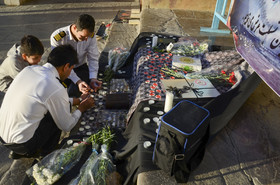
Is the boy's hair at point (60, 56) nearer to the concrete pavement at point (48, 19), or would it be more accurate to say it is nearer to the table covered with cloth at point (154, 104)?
the table covered with cloth at point (154, 104)

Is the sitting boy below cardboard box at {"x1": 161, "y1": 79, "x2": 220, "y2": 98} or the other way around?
the other way around

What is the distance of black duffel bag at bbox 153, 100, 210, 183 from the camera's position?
157 centimetres

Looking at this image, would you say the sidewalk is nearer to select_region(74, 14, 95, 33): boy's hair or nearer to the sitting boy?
the sitting boy

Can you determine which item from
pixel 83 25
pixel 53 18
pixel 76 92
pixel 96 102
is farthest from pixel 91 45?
pixel 53 18

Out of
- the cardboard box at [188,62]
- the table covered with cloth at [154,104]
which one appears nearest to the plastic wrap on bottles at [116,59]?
the table covered with cloth at [154,104]

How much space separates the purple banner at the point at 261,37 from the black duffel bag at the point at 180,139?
3.00 ft

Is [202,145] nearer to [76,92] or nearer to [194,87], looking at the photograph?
[194,87]

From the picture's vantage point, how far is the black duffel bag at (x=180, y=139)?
Result: 1.57 metres

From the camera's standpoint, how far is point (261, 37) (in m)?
2.43

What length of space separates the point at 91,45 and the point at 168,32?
1907 mm

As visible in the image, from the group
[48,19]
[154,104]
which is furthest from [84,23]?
[48,19]

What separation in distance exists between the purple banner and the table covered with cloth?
203mm

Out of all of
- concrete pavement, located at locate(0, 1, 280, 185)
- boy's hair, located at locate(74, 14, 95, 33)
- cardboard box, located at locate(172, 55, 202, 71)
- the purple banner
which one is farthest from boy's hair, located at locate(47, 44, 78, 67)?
the purple banner

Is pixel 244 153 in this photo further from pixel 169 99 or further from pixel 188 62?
pixel 188 62
